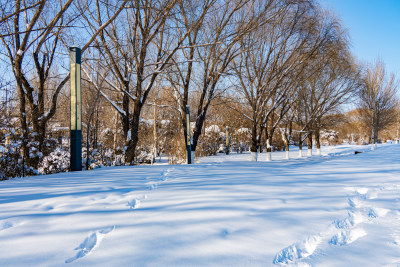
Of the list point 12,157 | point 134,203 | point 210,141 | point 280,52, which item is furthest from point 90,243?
point 210,141

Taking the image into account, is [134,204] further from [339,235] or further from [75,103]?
[75,103]

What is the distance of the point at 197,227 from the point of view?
70.5 inches

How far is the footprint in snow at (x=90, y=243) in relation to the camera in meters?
1.40

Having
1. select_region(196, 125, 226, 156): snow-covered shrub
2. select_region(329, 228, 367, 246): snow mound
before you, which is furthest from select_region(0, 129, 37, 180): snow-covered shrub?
select_region(196, 125, 226, 156): snow-covered shrub

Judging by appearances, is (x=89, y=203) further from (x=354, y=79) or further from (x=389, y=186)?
(x=354, y=79)

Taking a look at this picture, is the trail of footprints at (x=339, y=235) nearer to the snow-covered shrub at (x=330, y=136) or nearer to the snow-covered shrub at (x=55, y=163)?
the snow-covered shrub at (x=55, y=163)

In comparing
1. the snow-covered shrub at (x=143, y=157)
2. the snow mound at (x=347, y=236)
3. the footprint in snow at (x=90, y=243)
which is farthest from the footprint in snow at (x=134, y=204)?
the snow-covered shrub at (x=143, y=157)

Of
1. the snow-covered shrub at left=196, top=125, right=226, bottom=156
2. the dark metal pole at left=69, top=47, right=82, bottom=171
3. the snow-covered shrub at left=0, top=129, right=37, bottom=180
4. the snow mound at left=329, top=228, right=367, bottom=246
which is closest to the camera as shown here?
the snow mound at left=329, top=228, right=367, bottom=246

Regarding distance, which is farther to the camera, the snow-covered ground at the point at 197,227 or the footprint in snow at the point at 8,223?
the footprint in snow at the point at 8,223

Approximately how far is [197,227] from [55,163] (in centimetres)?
690

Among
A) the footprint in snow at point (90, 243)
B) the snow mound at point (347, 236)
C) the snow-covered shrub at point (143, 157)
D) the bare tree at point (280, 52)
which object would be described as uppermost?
the bare tree at point (280, 52)

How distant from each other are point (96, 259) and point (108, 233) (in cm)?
34

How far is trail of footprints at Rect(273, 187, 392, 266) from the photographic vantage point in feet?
4.82

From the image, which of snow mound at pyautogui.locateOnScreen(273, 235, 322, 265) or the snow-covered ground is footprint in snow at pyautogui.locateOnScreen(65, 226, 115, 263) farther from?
snow mound at pyautogui.locateOnScreen(273, 235, 322, 265)
